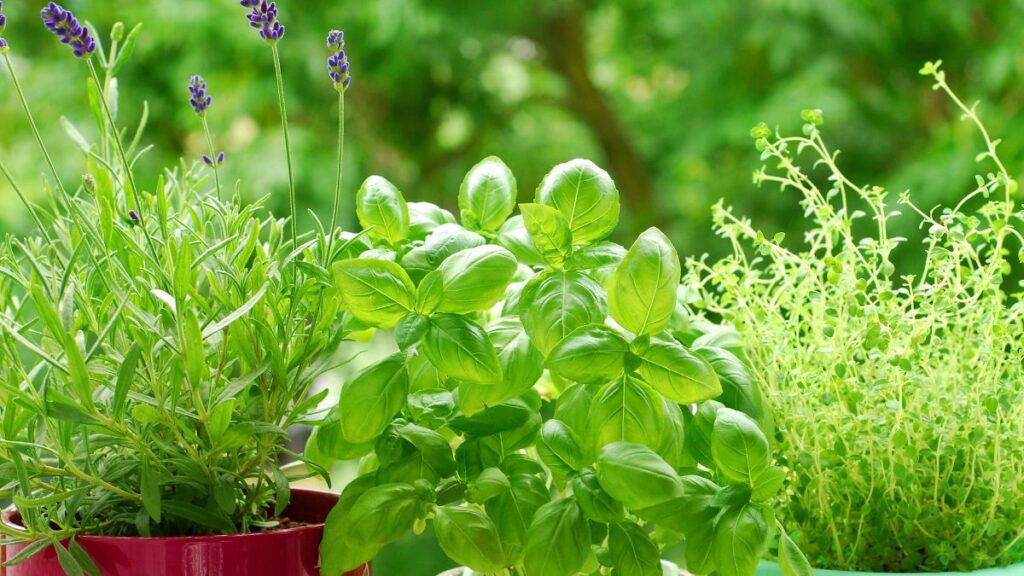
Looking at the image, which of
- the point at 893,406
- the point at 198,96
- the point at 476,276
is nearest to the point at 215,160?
the point at 198,96

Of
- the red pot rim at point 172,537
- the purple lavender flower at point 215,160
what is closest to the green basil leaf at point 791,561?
the red pot rim at point 172,537

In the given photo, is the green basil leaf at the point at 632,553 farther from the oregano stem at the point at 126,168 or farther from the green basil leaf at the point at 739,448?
the oregano stem at the point at 126,168

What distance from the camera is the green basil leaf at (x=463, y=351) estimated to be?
0.44 meters

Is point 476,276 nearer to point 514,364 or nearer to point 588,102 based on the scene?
point 514,364

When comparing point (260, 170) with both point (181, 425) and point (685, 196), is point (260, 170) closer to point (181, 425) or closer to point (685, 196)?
point (685, 196)

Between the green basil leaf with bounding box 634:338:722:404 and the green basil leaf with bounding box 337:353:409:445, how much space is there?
113 mm

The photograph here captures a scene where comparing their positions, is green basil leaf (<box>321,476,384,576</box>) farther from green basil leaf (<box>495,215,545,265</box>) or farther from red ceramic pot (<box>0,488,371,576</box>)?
green basil leaf (<box>495,215,545,265</box>)

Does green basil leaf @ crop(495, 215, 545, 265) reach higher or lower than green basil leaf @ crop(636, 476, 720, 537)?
higher

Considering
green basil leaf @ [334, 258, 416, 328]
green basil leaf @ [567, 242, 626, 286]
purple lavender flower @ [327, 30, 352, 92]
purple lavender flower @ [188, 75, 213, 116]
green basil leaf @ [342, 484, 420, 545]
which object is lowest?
green basil leaf @ [342, 484, 420, 545]

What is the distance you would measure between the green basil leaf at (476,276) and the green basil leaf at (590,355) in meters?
0.04

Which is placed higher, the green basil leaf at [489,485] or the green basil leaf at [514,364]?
the green basil leaf at [514,364]

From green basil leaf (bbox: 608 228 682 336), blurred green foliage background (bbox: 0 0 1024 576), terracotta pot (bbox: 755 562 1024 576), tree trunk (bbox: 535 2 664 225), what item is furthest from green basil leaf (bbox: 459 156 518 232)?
tree trunk (bbox: 535 2 664 225)

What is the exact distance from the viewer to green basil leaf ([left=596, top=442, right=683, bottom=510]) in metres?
0.41

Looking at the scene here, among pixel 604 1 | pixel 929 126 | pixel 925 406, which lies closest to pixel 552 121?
pixel 604 1
